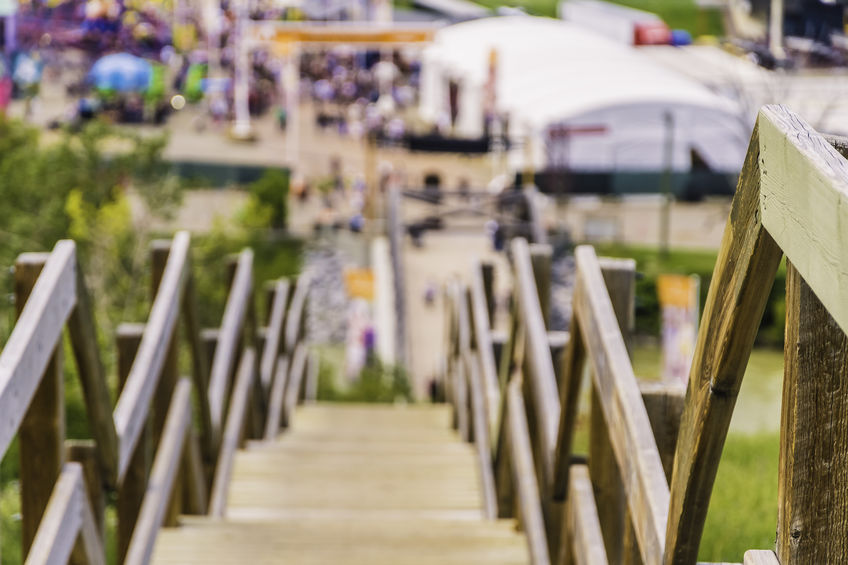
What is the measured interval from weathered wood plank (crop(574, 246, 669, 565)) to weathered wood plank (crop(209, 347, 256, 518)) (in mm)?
1705

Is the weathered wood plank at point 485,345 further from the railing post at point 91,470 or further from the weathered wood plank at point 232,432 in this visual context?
the railing post at point 91,470

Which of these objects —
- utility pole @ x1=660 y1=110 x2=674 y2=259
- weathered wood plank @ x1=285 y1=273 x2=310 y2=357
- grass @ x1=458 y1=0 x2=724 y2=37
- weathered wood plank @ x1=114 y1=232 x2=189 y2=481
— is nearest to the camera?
weathered wood plank @ x1=114 y1=232 x2=189 y2=481

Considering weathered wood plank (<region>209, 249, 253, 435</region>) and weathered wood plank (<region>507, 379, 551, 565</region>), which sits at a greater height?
weathered wood plank (<region>507, 379, 551, 565</region>)

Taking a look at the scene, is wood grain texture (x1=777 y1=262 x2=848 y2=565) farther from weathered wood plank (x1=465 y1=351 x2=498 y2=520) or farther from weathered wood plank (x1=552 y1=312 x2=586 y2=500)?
weathered wood plank (x1=465 y1=351 x2=498 y2=520)

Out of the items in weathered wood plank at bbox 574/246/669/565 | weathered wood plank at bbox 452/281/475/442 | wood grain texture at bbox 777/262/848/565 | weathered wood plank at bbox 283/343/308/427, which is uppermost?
wood grain texture at bbox 777/262/848/565

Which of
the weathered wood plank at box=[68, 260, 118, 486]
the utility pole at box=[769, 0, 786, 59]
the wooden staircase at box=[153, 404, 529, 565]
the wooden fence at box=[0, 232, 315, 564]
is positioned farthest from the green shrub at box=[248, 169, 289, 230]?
the weathered wood plank at box=[68, 260, 118, 486]

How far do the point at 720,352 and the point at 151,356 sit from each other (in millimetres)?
1773

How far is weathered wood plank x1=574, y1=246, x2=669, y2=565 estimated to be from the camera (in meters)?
1.75

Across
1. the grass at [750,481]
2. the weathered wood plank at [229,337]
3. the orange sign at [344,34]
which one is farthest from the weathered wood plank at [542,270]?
the orange sign at [344,34]

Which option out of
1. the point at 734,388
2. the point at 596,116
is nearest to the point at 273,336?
the point at 734,388

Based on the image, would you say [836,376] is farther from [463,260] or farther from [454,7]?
[454,7]

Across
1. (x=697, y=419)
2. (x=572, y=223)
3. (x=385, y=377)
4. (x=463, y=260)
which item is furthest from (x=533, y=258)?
(x=572, y=223)

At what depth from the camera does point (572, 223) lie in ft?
77.5

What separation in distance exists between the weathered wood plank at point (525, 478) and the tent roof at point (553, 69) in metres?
15.4
